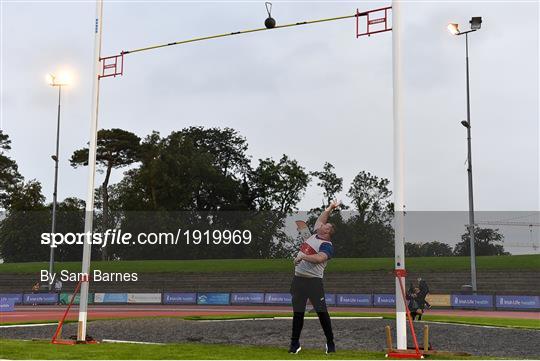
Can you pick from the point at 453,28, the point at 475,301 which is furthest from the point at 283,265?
the point at 453,28

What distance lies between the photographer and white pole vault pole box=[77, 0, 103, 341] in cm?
1190

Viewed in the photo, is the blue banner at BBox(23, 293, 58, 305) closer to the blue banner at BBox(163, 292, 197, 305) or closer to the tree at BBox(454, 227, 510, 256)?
the blue banner at BBox(163, 292, 197, 305)

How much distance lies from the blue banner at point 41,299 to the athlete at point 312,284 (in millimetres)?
36831

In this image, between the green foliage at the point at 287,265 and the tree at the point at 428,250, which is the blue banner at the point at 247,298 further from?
the tree at the point at 428,250

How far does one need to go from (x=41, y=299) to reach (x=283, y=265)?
2067 cm

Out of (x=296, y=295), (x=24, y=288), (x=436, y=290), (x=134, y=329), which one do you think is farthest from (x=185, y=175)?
(x=296, y=295)

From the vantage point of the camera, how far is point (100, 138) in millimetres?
74000

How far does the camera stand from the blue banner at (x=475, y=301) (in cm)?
3534

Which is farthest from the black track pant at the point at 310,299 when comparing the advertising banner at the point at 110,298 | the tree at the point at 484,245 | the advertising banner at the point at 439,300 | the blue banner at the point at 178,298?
the tree at the point at 484,245

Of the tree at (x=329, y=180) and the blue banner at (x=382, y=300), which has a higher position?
the tree at (x=329, y=180)

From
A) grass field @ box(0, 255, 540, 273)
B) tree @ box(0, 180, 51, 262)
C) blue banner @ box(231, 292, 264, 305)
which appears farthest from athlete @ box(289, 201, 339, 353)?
tree @ box(0, 180, 51, 262)

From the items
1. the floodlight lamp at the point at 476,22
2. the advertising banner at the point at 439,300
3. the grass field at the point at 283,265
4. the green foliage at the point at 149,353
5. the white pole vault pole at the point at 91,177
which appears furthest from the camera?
the grass field at the point at 283,265

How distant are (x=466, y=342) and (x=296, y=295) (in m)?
5.60

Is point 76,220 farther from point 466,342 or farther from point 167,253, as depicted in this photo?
point 466,342
